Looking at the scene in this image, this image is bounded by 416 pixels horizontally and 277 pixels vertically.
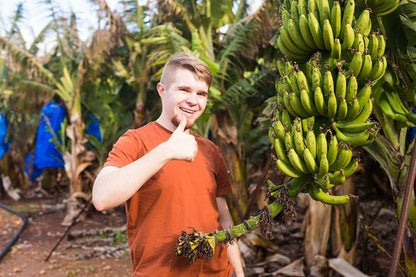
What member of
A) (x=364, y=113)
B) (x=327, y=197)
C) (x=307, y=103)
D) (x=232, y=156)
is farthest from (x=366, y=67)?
(x=232, y=156)

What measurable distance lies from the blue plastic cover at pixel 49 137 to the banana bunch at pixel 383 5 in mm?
6549

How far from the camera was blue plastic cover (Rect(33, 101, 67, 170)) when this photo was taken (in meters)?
7.58

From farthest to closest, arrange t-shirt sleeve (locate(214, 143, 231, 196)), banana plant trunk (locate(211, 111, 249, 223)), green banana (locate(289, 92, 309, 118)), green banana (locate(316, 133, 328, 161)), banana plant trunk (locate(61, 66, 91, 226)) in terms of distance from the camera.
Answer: banana plant trunk (locate(61, 66, 91, 226)) < banana plant trunk (locate(211, 111, 249, 223)) < t-shirt sleeve (locate(214, 143, 231, 196)) < green banana (locate(289, 92, 309, 118)) < green banana (locate(316, 133, 328, 161))

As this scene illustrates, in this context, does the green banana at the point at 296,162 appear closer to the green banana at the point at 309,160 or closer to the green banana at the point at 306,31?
the green banana at the point at 309,160

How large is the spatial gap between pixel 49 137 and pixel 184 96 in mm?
7071

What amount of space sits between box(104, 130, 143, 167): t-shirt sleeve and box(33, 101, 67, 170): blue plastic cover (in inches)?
256

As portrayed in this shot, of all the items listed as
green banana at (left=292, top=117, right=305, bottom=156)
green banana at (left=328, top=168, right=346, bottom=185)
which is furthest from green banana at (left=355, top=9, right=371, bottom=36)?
green banana at (left=328, top=168, right=346, bottom=185)

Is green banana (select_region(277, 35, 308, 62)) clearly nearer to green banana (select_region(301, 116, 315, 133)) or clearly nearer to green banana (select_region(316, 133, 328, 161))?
green banana (select_region(301, 116, 315, 133))

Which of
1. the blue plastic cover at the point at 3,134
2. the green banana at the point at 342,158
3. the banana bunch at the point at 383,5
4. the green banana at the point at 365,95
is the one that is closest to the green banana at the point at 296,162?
the green banana at the point at 342,158

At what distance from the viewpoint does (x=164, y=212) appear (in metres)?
1.43

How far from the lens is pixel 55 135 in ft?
23.6

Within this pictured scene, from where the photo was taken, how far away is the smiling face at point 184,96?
144 centimetres

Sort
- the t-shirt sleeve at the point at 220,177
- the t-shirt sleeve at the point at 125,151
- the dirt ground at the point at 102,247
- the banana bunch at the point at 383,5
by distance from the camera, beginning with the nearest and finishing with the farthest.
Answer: the t-shirt sleeve at the point at 125,151, the t-shirt sleeve at the point at 220,177, the banana bunch at the point at 383,5, the dirt ground at the point at 102,247

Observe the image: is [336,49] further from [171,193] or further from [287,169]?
[171,193]
